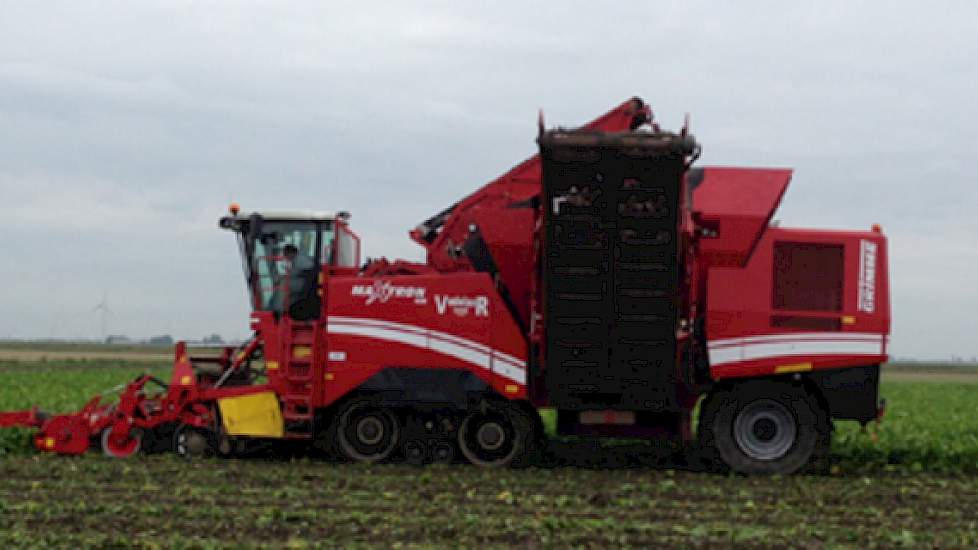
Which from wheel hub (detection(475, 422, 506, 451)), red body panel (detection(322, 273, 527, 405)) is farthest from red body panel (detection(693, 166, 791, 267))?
wheel hub (detection(475, 422, 506, 451))

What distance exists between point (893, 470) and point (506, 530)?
7189 mm

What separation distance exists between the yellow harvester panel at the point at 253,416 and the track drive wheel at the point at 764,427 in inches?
207

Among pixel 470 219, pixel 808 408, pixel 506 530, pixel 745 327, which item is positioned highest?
pixel 470 219

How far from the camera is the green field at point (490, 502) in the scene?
930 centimetres

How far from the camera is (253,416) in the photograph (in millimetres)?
14625

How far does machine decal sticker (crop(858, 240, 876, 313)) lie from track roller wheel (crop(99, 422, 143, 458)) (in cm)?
908

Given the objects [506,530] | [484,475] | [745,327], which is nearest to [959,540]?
[506,530]

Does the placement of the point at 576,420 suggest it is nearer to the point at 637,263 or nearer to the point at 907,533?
the point at 637,263

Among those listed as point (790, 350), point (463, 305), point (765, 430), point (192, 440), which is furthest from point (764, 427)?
point (192, 440)

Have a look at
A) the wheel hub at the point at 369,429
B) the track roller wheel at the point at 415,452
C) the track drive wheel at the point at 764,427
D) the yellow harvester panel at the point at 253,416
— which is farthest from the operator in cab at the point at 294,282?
the track drive wheel at the point at 764,427

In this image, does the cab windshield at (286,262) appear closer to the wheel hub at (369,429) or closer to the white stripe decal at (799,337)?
the wheel hub at (369,429)

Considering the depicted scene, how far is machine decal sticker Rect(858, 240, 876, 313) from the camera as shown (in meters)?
13.6

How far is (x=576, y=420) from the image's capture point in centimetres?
1419

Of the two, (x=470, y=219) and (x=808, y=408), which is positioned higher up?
(x=470, y=219)
